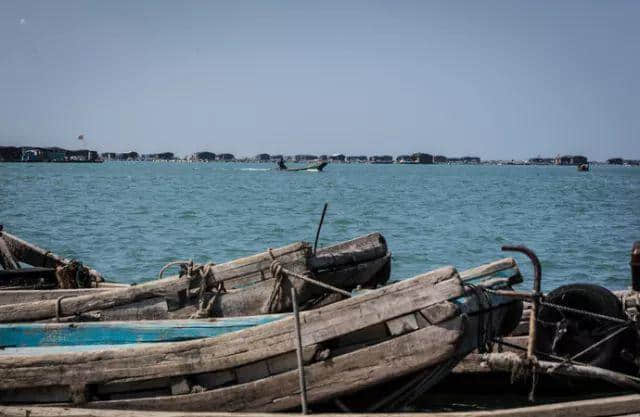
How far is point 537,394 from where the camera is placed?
24.5 ft

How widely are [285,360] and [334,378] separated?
384mm

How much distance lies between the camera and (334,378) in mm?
5215

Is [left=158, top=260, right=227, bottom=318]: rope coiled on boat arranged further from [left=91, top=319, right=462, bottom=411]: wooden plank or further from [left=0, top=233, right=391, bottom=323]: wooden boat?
[left=91, top=319, right=462, bottom=411]: wooden plank

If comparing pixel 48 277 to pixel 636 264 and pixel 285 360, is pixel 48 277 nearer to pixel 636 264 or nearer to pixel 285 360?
pixel 285 360

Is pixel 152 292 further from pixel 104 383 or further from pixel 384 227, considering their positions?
pixel 384 227

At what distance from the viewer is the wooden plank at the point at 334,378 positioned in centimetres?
507

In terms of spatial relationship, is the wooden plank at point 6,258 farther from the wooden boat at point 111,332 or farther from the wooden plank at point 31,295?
the wooden boat at point 111,332

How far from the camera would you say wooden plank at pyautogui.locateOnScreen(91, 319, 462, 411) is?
507 centimetres

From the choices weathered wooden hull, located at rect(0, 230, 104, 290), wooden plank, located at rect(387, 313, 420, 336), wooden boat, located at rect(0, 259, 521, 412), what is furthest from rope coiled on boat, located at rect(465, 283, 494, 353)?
weathered wooden hull, located at rect(0, 230, 104, 290)

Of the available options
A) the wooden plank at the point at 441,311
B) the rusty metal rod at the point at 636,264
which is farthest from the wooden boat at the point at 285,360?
the rusty metal rod at the point at 636,264

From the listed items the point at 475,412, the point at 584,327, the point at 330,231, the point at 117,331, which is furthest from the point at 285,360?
Result: the point at 330,231

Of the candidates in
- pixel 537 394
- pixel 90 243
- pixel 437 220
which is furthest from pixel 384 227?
pixel 537 394

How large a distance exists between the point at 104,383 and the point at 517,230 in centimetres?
2638

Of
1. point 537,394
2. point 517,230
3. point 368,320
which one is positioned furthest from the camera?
point 517,230
